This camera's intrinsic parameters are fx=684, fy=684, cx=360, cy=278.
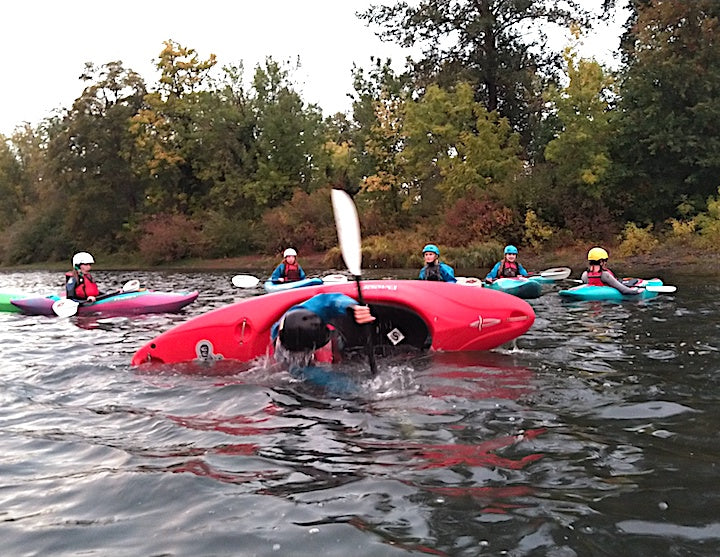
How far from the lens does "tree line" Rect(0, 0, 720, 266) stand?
20500 mm

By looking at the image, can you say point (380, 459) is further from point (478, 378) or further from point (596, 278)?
point (596, 278)

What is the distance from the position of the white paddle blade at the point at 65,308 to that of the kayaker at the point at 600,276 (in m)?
7.72

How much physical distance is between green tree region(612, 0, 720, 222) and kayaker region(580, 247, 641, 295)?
11.0m

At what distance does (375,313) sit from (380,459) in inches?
112

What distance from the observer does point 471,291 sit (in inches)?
245

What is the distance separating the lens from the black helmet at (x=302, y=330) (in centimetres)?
511

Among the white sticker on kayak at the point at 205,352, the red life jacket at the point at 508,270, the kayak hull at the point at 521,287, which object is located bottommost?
the white sticker on kayak at the point at 205,352

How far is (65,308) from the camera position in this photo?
1011 centimetres

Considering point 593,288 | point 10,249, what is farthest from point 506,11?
point 10,249

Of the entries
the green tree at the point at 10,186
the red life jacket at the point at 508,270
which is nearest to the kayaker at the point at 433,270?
the red life jacket at the point at 508,270

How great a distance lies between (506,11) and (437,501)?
982 inches

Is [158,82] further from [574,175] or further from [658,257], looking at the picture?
[658,257]

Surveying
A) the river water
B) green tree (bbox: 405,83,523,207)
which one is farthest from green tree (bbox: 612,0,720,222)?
the river water

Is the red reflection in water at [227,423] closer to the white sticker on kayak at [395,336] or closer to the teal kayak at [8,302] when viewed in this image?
the white sticker on kayak at [395,336]
